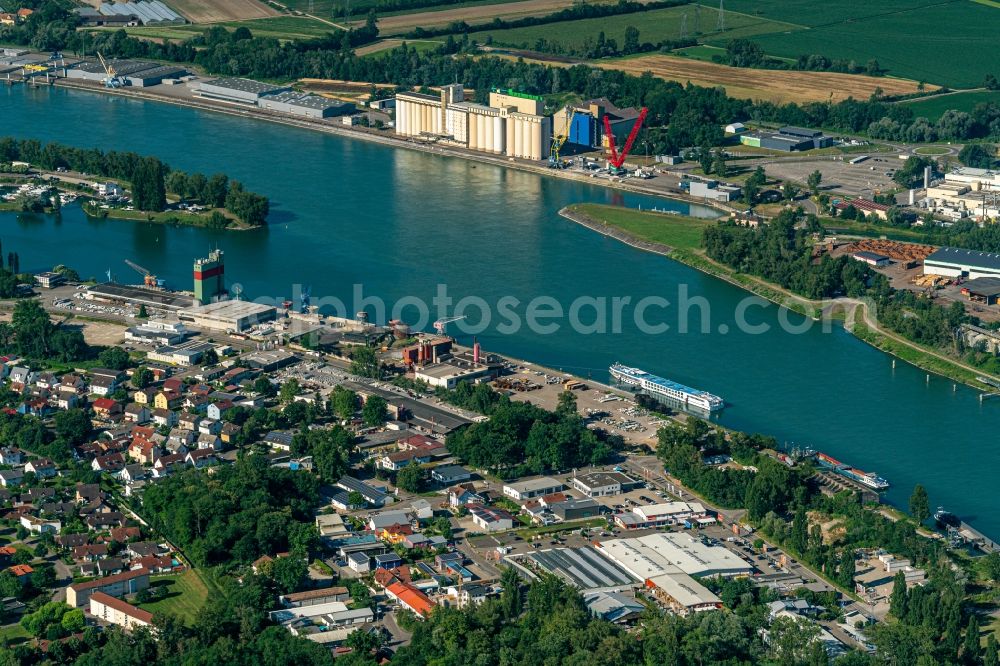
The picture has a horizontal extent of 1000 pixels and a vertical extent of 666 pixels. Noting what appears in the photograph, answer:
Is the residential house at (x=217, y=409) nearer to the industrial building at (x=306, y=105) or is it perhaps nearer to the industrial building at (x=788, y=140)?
the industrial building at (x=788, y=140)

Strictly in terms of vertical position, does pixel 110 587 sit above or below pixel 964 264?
below

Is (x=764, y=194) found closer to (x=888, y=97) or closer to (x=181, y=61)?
(x=888, y=97)

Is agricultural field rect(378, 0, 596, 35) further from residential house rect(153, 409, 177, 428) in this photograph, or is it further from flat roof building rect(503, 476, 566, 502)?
flat roof building rect(503, 476, 566, 502)

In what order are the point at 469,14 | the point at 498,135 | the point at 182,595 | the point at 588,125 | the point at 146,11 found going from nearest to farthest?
the point at 182,595 → the point at 498,135 → the point at 588,125 → the point at 469,14 → the point at 146,11

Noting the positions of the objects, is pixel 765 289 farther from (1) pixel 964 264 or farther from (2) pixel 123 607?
(2) pixel 123 607

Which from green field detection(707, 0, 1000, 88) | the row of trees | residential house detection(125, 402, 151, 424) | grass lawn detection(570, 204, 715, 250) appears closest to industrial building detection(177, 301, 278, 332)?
residential house detection(125, 402, 151, 424)

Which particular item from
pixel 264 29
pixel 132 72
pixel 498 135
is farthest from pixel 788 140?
pixel 264 29

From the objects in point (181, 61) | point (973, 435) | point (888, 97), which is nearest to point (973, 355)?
point (973, 435)

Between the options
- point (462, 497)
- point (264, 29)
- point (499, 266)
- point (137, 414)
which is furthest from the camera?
point (264, 29)
